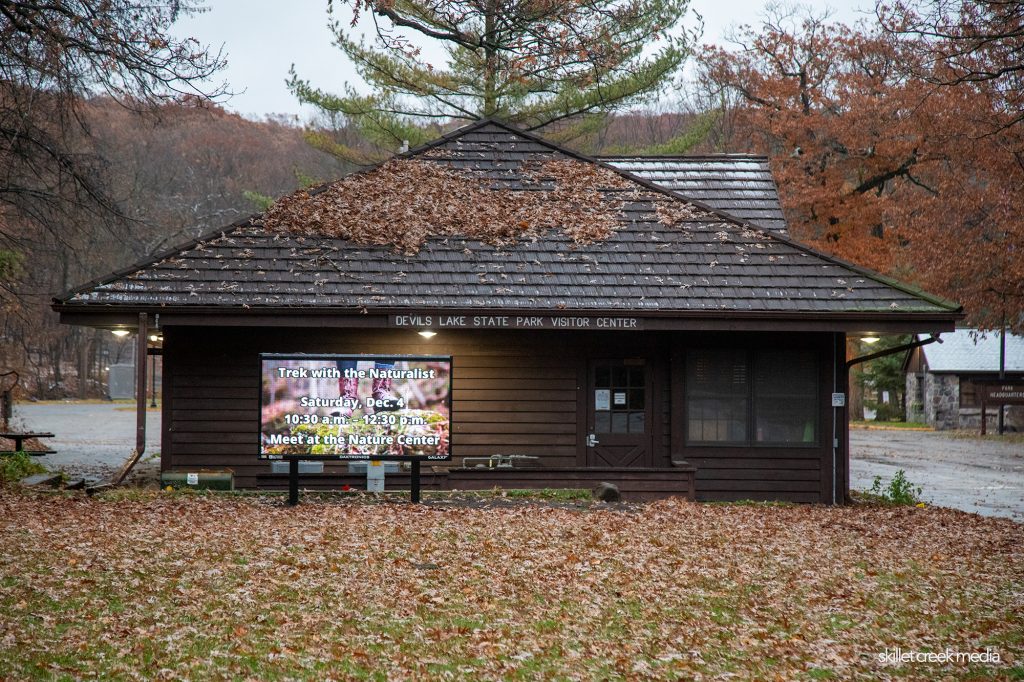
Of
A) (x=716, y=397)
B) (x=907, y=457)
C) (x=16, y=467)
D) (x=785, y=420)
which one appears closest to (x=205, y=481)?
(x=16, y=467)

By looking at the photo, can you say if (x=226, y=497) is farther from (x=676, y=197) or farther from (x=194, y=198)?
(x=194, y=198)

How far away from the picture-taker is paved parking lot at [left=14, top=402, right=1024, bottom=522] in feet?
58.4

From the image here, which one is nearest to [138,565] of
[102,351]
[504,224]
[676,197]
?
[504,224]

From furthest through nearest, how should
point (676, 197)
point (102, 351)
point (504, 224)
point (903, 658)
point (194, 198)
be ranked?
point (102, 351)
point (194, 198)
point (676, 197)
point (504, 224)
point (903, 658)

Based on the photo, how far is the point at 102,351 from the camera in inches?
2557

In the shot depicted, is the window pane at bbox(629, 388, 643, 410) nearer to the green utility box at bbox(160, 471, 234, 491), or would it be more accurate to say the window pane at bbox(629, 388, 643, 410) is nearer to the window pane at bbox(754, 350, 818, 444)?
the window pane at bbox(754, 350, 818, 444)

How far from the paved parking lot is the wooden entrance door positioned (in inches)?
205

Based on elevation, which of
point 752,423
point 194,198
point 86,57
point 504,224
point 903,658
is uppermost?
point 194,198

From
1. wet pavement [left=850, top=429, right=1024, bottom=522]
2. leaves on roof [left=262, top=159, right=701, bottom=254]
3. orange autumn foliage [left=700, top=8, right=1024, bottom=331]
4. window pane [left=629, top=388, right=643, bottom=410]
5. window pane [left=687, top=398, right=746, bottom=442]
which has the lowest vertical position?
wet pavement [left=850, top=429, right=1024, bottom=522]

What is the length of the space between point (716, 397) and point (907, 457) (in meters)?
14.1

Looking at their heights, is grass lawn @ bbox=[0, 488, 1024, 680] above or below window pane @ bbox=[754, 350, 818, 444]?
below

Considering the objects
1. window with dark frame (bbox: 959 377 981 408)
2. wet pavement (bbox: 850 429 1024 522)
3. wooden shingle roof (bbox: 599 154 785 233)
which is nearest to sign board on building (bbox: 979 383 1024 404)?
wet pavement (bbox: 850 429 1024 522)

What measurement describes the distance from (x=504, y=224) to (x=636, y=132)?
29.0 m

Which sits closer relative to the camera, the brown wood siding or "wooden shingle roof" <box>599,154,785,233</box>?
the brown wood siding
